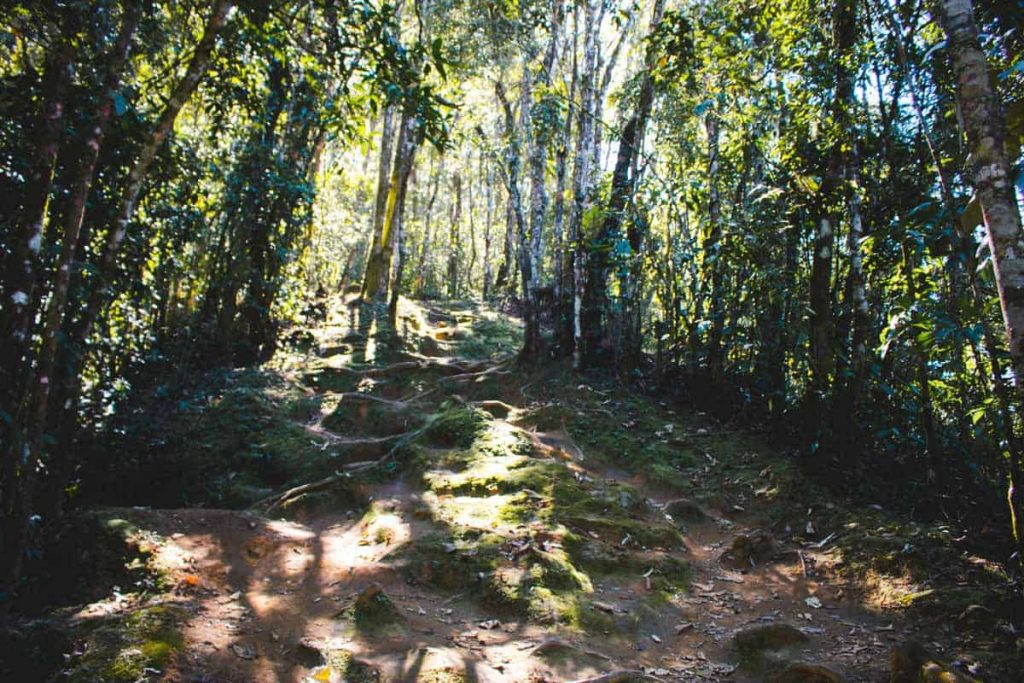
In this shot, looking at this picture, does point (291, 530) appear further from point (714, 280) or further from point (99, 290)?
point (714, 280)

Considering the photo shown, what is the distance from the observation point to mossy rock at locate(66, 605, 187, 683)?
3463mm

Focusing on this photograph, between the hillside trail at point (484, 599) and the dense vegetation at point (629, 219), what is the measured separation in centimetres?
130

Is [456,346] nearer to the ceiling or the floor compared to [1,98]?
nearer to the floor

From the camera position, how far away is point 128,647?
3.67 meters

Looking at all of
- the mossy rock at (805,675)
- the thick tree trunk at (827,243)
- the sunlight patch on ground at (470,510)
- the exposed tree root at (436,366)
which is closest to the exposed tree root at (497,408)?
Answer: the exposed tree root at (436,366)

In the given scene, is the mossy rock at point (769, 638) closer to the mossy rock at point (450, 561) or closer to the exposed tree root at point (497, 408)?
the mossy rock at point (450, 561)

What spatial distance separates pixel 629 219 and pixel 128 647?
901cm

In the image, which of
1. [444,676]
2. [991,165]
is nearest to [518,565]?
[444,676]

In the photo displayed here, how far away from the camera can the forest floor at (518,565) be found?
4090 millimetres

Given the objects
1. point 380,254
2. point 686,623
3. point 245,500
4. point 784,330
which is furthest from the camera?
point 380,254

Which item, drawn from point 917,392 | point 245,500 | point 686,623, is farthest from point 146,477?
point 917,392

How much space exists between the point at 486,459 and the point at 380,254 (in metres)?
11.3

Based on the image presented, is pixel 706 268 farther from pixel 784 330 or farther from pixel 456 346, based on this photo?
pixel 456 346

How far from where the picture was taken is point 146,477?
7770 mm
